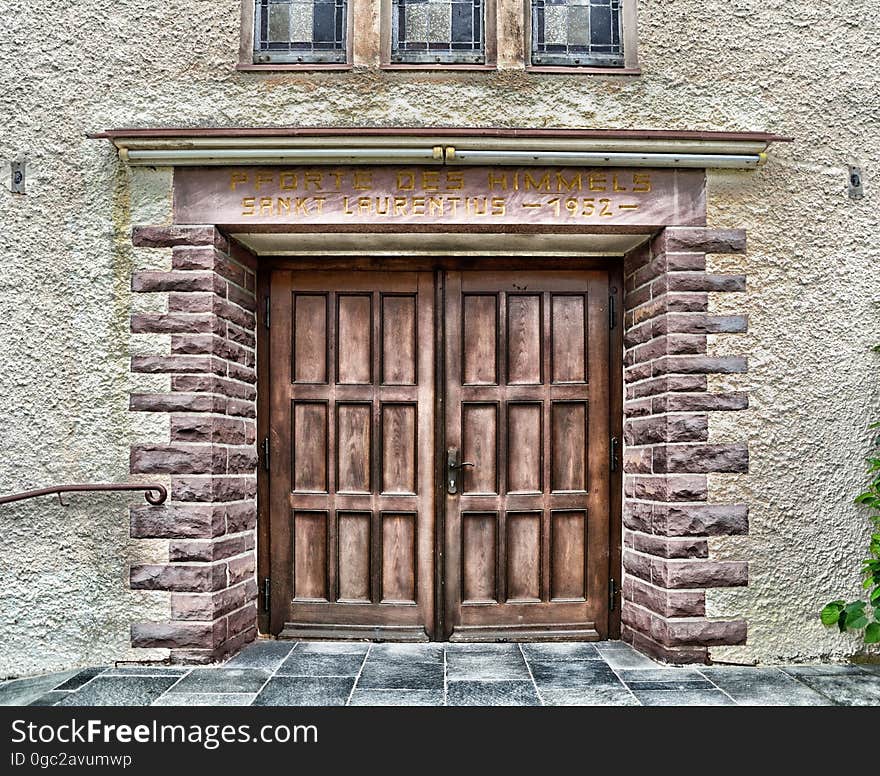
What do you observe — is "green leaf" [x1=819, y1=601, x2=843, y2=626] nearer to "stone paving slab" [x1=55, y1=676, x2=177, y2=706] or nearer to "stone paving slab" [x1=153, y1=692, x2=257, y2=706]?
"stone paving slab" [x1=153, y1=692, x2=257, y2=706]

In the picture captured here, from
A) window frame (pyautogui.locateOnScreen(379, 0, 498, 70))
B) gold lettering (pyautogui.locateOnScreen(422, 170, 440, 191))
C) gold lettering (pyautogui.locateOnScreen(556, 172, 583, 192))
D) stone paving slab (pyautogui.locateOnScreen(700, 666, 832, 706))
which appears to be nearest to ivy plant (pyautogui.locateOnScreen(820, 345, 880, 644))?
stone paving slab (pyautogui.locateOnScreen(700, 666, 832, 706))

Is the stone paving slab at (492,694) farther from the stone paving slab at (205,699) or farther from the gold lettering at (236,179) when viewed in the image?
the gold lettering at (236,179)

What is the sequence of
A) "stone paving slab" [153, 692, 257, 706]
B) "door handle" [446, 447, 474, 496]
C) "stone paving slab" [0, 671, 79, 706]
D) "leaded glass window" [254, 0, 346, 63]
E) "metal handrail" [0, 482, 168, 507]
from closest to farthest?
"stone paving slab" [153, 692, 257, 706]
"stone paving slab" [0, 671, 79, 706]
"metal handrail" [0, 482, 168, 507]
"leaded glass window" [254, 0, 346, 63]
"door handle" [446, 447, 474, 496]

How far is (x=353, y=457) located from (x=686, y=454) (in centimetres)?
197

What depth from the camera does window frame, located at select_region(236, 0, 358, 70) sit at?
418 cm

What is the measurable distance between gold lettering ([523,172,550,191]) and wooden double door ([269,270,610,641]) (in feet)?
1.99

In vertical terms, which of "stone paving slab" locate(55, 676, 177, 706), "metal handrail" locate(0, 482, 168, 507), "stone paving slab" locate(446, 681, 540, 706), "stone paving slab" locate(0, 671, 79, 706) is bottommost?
"stone paving slab" locate(0, 671, 79, 706)

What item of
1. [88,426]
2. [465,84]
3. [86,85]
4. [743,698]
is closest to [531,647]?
[743,698]

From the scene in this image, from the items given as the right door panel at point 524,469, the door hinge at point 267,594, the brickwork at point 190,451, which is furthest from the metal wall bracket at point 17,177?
the door hinge at point 267,594

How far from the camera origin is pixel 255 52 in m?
4.27

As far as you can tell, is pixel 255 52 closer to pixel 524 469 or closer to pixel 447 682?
pixel 524 469

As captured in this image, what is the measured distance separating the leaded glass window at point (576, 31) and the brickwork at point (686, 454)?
1.20 meters

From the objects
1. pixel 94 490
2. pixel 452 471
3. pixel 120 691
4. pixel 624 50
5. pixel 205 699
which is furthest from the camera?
pixel 452 471

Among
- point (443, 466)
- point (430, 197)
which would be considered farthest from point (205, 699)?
point (430, 197)
